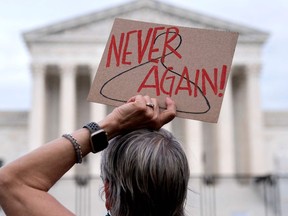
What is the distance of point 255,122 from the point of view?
1953 inches

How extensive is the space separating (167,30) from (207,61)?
24 centimetres

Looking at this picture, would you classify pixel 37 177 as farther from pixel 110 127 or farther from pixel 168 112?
pixel 168 112

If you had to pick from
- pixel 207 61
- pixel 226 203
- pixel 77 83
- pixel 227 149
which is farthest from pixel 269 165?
pixel 207 61

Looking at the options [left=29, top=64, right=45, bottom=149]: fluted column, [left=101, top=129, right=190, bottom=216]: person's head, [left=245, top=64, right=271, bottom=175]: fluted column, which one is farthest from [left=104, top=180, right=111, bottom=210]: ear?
[left=245, top=64, right=271, bottom=175]: fluted column

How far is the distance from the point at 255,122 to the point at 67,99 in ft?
53.3

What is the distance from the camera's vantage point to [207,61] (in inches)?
105

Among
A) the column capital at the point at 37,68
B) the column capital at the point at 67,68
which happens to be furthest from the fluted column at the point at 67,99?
the column capital at the point at 37,68

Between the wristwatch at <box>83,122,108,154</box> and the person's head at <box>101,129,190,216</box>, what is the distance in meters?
0.10

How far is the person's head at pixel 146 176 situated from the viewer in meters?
2.29

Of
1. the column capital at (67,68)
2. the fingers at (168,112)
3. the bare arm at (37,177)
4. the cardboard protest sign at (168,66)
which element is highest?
the column capital at (67,68)

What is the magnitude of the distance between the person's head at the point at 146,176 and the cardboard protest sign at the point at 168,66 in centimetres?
31

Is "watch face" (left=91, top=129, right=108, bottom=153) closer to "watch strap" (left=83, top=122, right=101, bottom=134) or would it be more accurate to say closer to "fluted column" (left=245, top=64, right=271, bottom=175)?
"watch strap" (left=83, top=122, right=101, bottom=134)

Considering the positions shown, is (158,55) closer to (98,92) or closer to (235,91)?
(98,92)

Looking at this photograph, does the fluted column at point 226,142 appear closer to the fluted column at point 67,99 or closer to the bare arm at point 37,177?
the fluted column at point 67,99
